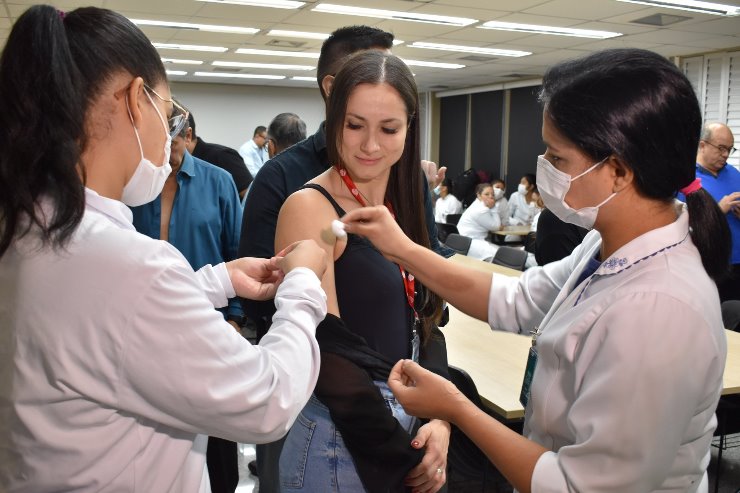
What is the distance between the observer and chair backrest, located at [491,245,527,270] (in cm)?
492

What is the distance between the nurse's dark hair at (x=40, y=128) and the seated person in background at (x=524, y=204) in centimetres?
920

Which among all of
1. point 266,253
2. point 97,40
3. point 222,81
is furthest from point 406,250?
point 222,81

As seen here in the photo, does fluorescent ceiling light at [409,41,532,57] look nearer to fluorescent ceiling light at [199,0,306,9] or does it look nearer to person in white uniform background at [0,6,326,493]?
fluorescent ceiling light at [199,0,306,9]

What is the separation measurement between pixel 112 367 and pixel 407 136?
3.54 feet

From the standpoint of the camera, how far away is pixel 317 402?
1416 millimetres

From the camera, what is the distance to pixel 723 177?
4539mm

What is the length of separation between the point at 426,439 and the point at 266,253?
2.39 feet

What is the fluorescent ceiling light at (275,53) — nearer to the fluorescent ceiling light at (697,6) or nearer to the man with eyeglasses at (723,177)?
the fluorescent ceiling light at (697,6)

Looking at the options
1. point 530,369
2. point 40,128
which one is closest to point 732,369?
point 530,369

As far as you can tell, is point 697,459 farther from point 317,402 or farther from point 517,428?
point 517,428

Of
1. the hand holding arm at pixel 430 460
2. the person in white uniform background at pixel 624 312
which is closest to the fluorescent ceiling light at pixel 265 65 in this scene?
the hand holding arm at pixel 430 460

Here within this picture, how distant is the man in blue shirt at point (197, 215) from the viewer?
252 cm

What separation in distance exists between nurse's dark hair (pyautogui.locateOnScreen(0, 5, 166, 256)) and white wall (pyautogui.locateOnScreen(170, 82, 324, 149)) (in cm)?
1312

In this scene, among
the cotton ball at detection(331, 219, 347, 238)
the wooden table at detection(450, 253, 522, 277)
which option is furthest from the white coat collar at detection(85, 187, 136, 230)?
the wooden table at detection(450, 253, 522, 277)
